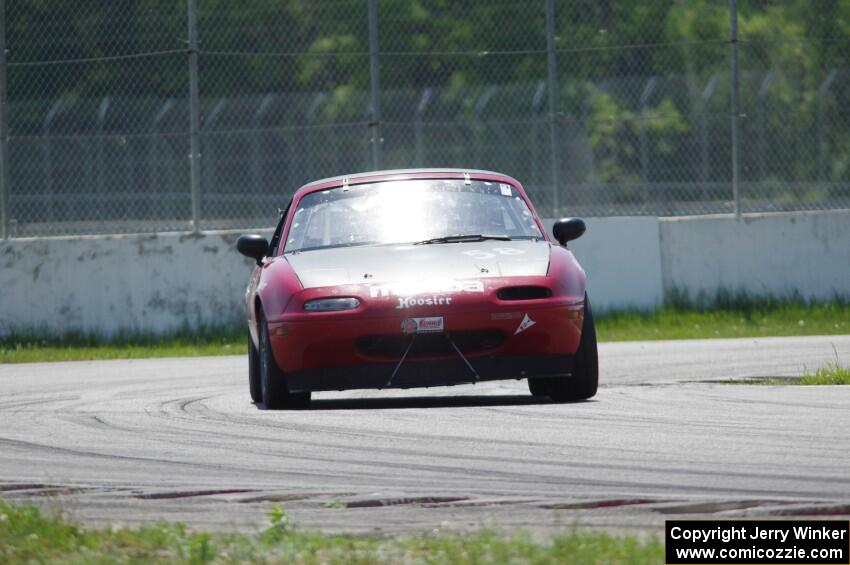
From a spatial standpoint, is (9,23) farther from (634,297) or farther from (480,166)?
(634,297)

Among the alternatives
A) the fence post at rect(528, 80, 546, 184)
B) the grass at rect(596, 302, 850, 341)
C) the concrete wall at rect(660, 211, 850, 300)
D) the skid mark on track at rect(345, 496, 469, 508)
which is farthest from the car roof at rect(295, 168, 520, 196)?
the concrete wall at rect(660, 211, 850, 300)

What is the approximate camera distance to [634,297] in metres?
17.6

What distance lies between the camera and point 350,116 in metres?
18.2

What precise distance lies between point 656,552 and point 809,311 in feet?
44.0

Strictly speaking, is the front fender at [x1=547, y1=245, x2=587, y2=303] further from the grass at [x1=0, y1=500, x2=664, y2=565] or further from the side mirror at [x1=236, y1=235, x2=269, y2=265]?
the grass at [x1=0, y1=500, x2=664, y2=565]

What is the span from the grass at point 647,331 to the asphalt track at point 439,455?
193 inches

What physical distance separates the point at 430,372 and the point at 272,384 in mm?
999

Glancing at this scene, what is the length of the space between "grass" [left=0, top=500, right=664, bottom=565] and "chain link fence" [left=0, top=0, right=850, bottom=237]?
1228 centimetres

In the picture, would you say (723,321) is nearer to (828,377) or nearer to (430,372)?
(828,377)

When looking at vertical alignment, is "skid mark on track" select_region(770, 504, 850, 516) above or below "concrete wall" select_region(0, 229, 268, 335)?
above

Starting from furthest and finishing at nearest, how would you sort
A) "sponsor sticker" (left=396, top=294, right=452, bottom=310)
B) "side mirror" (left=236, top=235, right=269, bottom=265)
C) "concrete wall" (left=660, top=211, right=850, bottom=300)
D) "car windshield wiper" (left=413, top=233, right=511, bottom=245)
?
1. "concrete wall" (left=660, top=211, right=850, bottom=300)
2. "side mirror" (left=236, top=235, right=269, bottom=265)
3. "car windshield wiper" (left=413, top=233, right=511, bottom=245)
4. "sponsor sticker" (left=396, top=294, right=452, bottom=310)

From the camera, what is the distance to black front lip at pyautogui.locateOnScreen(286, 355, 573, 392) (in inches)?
360

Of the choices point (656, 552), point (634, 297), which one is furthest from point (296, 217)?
point (634, 297)

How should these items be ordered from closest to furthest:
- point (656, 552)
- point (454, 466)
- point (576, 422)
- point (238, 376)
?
point (656, 552) < point (454, 466) < point (576, 422) < point (238, 376)
